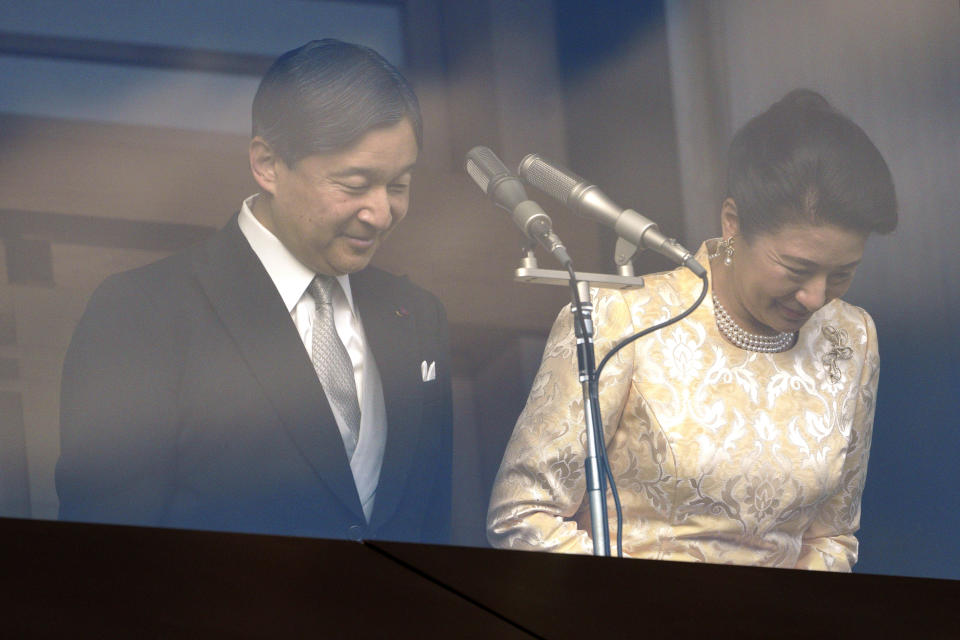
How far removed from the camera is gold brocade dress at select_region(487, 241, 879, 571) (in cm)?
213

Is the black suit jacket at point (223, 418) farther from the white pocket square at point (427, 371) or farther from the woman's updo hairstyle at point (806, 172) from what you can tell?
the woman's updo hairstyle at point (806, 172)

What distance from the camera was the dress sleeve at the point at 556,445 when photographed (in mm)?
2100

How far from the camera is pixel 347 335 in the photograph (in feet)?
6.86

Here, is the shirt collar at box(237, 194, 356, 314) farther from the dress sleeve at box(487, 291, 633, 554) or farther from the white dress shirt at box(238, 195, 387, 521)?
the dress sleeve at box(487, 291, 633, 554)

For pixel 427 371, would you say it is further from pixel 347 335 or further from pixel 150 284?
pixel 150 284

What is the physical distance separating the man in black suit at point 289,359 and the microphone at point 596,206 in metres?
0.22

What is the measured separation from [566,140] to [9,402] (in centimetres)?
100

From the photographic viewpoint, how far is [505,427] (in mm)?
2139

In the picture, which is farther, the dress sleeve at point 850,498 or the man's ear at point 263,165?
the dress sleeve at point 850,498

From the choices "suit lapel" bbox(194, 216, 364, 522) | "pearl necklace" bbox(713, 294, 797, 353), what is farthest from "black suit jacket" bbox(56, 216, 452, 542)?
"pearl necklace" bbox(713, 294, 797, 353)

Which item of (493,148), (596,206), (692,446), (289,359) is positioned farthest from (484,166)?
(692,446)

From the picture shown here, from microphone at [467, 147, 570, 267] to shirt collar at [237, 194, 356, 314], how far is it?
36 centimetres

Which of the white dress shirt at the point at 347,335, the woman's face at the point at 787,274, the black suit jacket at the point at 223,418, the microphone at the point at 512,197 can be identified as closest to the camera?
the black suit jacket at the point at 223,418

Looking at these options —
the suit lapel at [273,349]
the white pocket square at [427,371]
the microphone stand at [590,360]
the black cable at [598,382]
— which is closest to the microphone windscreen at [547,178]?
the microphone stand at [590,360]
